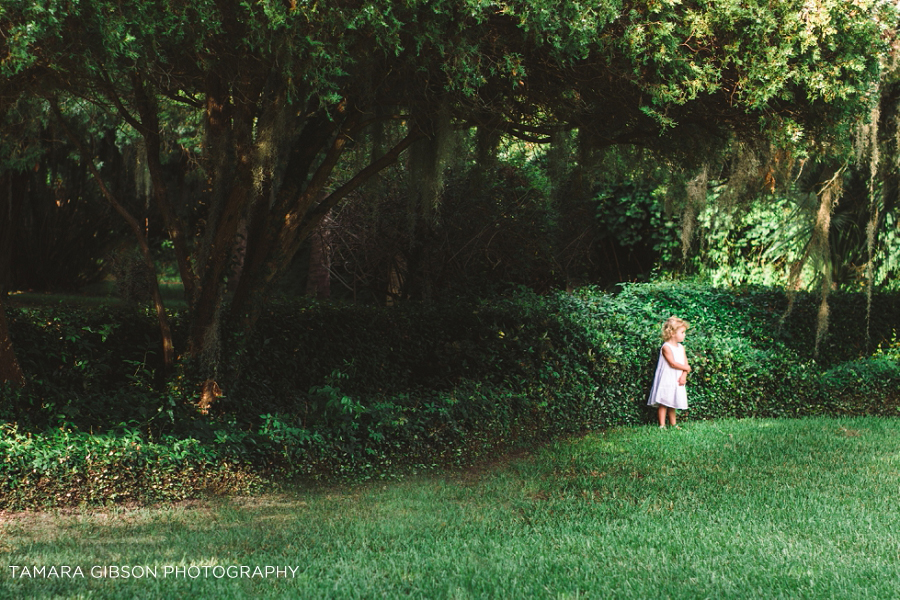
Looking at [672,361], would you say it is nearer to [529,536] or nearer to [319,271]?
[529,536]

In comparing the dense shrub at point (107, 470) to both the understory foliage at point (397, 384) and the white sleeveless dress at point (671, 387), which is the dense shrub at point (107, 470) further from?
the white sleeveless dress at point (671, 387)

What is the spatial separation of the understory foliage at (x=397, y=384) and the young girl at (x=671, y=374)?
9.0 inches

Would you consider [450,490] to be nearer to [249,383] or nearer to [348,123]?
[249,383]

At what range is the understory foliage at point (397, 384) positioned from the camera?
607 centimetres

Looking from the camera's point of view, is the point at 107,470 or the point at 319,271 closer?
the point at 107,470

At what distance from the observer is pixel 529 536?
502 centimetres

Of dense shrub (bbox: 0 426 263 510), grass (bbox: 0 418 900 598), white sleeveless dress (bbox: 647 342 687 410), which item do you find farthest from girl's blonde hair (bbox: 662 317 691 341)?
dense shrub (bbox: 0 426 263 510)

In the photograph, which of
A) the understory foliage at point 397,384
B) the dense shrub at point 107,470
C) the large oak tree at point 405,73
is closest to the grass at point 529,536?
the dense shrub at point 107,470

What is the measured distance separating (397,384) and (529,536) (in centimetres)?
431

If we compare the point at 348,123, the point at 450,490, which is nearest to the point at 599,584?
the point at 450,490

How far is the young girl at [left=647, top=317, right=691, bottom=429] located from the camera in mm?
9062

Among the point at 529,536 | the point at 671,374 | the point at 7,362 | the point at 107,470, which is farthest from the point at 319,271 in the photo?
the point at 529,536

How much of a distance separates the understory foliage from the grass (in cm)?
42

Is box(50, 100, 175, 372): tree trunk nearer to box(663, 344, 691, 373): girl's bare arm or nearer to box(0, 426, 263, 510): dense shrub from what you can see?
box(0, 426, 263, 510): dense shrub
